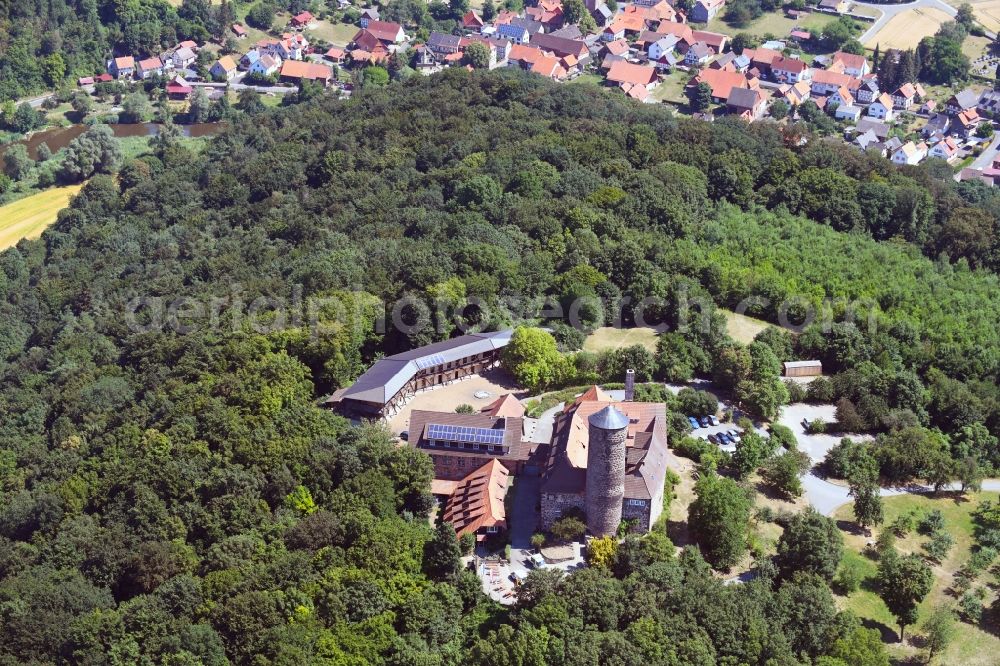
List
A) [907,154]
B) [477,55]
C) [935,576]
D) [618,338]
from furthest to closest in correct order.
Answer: [477,55] → [907,154] → [618,338] → [935,576]

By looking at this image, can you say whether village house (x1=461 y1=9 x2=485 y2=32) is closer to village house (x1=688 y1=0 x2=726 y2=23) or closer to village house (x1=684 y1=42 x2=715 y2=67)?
village house (x1=688 y1=0 x2=726 y2=23)

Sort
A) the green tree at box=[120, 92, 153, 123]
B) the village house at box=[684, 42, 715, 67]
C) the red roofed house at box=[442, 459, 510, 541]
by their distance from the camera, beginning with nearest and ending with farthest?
the red roofed house at box=[442, 459, 510, 541], the green tree at box=[120, 92, 153, 123], the village house at box=[684, 42, 715, 67]

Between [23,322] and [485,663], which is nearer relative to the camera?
[485,663]

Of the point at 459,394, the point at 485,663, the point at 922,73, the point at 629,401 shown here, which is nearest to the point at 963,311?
the point at 629,401

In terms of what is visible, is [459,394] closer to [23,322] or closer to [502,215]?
[502,215]

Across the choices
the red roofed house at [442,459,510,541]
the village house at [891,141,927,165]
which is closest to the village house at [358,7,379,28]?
the village house at [891,141,927,165]

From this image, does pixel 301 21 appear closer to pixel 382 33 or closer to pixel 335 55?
pixel 335 55

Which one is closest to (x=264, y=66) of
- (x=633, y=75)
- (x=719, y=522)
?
(x=633, y=75)
